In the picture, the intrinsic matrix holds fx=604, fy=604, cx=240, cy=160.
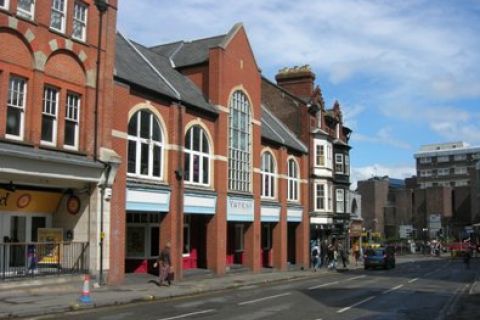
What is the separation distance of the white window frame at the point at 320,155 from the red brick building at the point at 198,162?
6.66m

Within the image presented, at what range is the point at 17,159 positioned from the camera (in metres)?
18.2

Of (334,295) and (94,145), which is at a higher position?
(94,145)

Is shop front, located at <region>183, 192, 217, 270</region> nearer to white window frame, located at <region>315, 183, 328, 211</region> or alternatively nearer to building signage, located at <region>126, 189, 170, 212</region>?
building signage, located at <region>126, 189, 170, 212</region>

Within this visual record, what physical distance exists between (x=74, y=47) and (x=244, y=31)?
14.6 m

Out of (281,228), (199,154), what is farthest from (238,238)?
(199,154)

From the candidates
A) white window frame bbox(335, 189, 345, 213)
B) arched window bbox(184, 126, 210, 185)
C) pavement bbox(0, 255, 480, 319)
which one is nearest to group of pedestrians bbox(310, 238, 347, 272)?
white window frame bbox(335, 189, 345, 213)

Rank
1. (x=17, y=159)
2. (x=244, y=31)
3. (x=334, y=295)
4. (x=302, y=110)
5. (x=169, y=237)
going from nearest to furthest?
(x=17, y=159) → (x=334, y=295) → (x=169, y=237) → (x=244, y=31) → (x=302, y=110)

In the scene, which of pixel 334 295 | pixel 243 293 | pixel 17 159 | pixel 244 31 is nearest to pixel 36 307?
pixel 17 159

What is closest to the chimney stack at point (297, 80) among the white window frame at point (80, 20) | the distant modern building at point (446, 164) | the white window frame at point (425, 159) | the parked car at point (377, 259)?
the parked car at point (377, 259)

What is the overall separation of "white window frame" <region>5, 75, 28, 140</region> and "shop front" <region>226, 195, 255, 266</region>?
13969mm

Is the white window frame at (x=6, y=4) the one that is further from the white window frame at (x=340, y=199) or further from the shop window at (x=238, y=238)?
the white window frame at (x=340, y=199)

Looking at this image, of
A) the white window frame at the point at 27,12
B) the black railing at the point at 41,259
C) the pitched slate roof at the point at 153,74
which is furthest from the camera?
the pitched slate roof at the point at 153,74

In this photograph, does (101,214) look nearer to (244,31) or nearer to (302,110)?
(244,31)

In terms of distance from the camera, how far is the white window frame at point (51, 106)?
20297 mm
